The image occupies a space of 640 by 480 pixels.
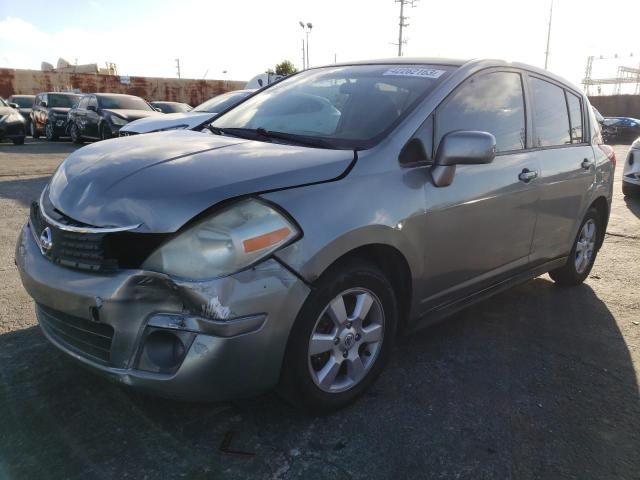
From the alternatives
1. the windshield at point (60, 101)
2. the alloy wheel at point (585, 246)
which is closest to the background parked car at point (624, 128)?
the windshield at point (60, 101)

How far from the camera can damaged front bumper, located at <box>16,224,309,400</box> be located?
6.53ft

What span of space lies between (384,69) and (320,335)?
1.78m

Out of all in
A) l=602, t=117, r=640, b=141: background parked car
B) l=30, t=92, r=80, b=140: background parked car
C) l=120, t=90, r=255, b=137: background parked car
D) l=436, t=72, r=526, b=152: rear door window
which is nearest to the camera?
l=436, t=72, r=526, b=152: rear door window

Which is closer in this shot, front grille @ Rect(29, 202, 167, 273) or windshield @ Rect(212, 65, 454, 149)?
front grille @ Rect(29, 202, 167, 273)

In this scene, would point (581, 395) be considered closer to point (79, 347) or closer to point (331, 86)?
point (331, 86)

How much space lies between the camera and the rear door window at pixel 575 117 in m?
4.17

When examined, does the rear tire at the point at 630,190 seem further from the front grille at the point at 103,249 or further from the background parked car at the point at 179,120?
the front grille at the point at 103,249

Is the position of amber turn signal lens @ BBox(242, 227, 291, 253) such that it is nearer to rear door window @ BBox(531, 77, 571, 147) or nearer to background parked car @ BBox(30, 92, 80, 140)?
rear door window @ BBox(531, 77, 571, 147)

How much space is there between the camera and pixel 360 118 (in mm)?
2908

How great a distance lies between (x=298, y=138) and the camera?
2.86 metres

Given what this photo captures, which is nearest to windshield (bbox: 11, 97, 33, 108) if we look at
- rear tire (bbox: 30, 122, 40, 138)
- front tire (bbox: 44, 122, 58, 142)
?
rear tire (bbox: 30, 122, 40, 138)

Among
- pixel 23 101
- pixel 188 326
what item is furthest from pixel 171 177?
pixel 23 101

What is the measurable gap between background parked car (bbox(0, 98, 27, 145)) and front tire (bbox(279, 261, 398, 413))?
48.2 ft

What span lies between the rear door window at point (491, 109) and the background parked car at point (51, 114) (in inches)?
649
